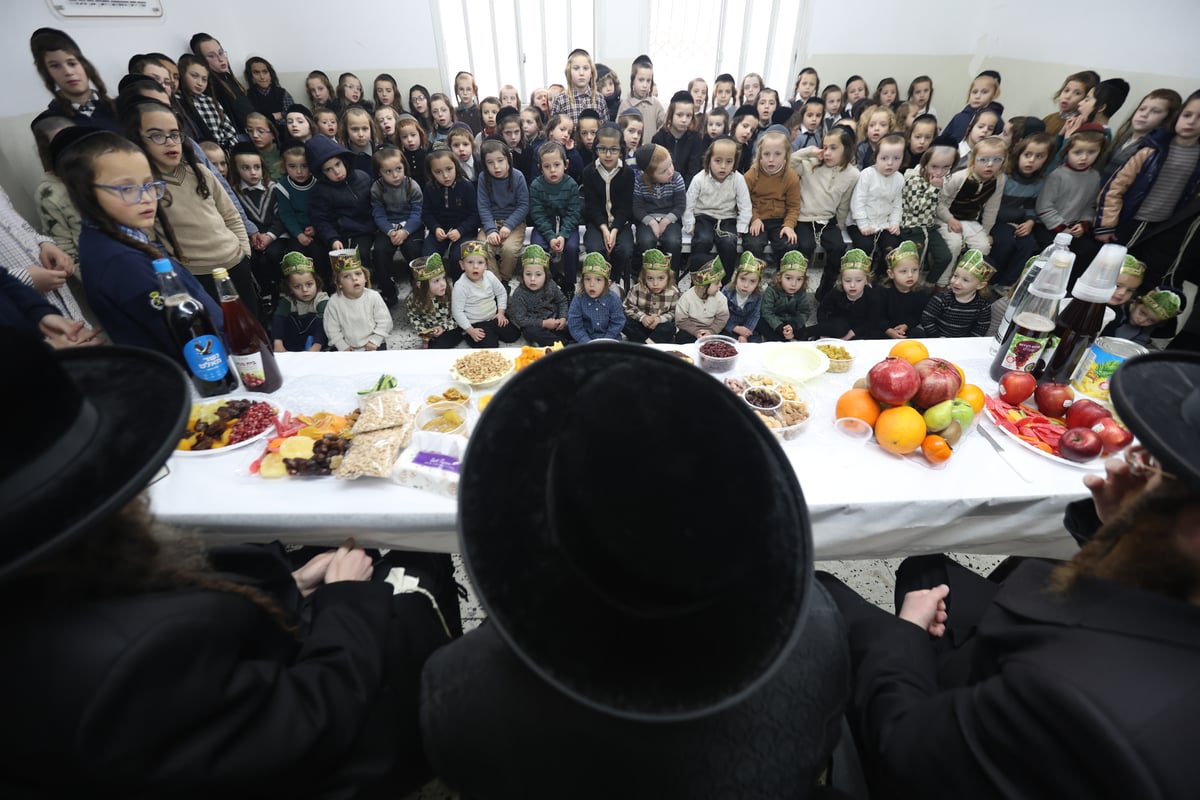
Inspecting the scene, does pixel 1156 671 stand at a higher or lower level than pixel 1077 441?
higher

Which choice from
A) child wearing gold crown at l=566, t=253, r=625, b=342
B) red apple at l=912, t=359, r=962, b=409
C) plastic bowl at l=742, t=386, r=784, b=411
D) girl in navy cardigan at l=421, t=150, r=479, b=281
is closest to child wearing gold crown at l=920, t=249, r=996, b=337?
child wearing gold crown at l=566, t=253, r=625, b=342

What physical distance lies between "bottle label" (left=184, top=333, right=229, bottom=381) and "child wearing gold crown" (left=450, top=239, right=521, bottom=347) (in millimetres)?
2070

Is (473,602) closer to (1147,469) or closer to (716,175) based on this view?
(1147,469)

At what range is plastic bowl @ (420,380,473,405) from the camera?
63.1 inches

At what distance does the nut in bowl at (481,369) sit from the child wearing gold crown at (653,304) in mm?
1838

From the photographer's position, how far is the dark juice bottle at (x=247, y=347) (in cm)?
153

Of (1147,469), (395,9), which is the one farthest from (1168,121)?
(395,9)

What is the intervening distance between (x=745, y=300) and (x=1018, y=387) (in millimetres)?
2185

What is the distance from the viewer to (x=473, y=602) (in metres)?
2.09

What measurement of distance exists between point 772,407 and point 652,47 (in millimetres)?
7934

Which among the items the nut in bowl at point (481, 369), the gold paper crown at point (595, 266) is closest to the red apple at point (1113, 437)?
the nut in bowl at point (481, 369)

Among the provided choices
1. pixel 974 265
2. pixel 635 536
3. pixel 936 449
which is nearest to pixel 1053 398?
pixel 936 449

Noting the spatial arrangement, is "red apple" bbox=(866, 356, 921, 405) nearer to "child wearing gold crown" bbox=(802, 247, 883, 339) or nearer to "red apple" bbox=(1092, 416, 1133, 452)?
"red apple" bbox=(1092, 416, 1133, 452)

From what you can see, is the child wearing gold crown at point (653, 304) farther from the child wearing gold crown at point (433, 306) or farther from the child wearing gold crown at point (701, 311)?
the child wearing gold crown at point (433, 306)
